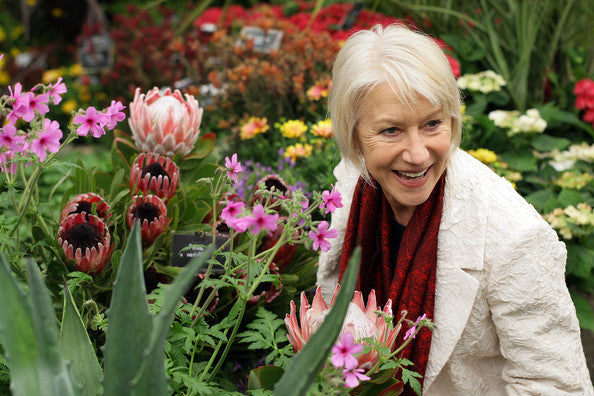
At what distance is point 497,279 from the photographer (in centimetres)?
144

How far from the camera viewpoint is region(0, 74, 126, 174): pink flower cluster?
1152 mm

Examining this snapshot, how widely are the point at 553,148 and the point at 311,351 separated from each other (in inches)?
96.0

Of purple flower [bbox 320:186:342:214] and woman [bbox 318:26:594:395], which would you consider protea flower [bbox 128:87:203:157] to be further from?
purple flower [bbox 320:186:342:214]

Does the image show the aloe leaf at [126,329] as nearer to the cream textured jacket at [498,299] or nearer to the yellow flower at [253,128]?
the cream textured jacket at [498,299]

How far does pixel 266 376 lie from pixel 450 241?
0.60m

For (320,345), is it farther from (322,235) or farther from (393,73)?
(393,73)

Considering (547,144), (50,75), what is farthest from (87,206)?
(50,75)

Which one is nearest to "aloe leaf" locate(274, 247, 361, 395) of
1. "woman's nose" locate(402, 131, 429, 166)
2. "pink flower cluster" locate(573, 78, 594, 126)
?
"woman's nose" locate(402, 131, 429, 166)

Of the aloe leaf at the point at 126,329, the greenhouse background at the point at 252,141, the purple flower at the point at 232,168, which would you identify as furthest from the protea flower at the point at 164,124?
the aloe leaf at the point at 126,329

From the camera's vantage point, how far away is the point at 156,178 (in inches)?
65.5

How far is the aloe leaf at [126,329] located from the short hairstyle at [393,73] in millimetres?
752

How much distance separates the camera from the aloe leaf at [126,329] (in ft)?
2.87

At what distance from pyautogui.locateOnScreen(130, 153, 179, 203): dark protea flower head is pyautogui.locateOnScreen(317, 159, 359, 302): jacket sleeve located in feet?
1.64

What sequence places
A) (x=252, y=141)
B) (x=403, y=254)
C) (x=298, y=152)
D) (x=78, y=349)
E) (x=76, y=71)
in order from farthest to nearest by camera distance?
(x=76, y=71)
(x=252, y=141)
(x=298, y=152)
(x=403, y=254)
(x=78, y=349)
